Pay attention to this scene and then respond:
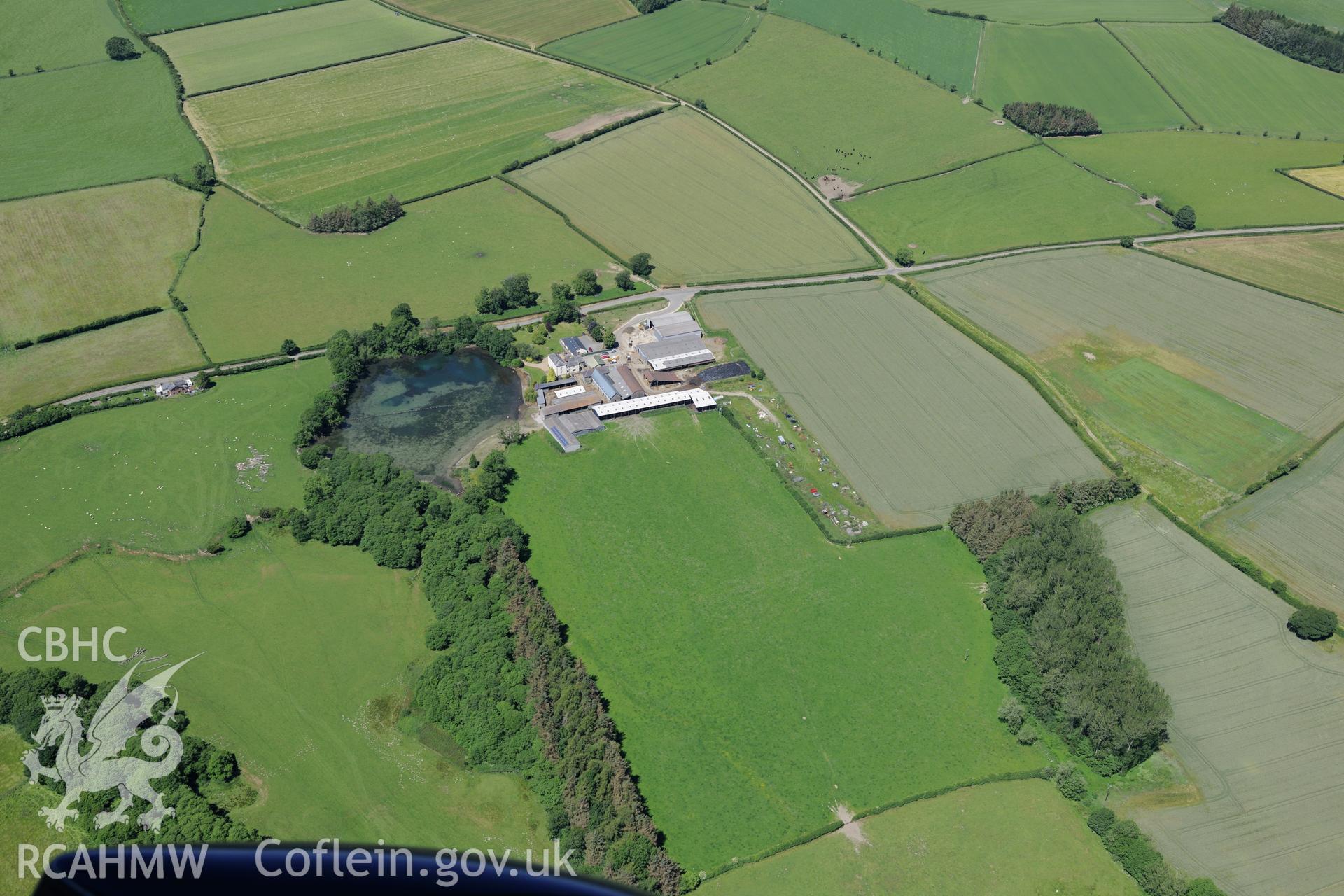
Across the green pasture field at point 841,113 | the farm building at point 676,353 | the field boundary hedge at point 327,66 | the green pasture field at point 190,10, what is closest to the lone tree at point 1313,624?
the farm building at point 676,353

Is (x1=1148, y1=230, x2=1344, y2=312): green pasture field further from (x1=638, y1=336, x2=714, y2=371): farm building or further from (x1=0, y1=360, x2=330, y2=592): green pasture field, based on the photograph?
(x1=0, y1=360, x2=330, y2=592): green pasture field

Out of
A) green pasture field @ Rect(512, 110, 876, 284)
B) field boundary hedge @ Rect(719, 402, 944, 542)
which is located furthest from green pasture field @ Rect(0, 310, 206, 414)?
field boundary hedge @ Rect(719, 402, 944, 542)

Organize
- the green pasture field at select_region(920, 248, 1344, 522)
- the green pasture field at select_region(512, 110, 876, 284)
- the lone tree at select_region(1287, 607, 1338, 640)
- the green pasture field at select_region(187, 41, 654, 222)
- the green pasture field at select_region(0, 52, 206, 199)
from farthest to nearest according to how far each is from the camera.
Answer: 1. the green pasture field at select_region(187, 41, 654, 222)
2. the green pasture field at select_region(0, 52, 206, 199)
3. the green pasture field at select_region(512, 110, 876, 284)
4. the green pasture field at select_region(920, 248, 1344, 522)
5. the lone tree at select_region(1287, 607, 1338, 640)

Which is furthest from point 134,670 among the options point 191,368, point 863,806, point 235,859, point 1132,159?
point 1132,159

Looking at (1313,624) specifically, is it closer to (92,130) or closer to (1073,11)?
(1073,11)

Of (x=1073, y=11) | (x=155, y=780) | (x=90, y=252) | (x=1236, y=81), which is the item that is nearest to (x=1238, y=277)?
(x=1236, y=81)

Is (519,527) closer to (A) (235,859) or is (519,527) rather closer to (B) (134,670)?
(B) (134,670)
